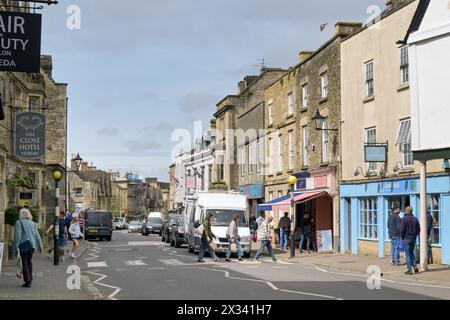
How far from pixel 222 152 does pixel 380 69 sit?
28995 millimetres

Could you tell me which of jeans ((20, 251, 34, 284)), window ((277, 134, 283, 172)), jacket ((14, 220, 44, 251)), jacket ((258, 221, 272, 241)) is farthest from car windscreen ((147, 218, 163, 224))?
jeans ((20, 251, 34, 284))

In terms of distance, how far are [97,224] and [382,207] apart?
25091 millimetres

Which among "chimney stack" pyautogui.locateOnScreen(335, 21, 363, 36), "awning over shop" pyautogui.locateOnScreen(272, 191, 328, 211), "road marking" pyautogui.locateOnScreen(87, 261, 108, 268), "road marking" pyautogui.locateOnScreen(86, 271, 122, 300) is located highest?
"chimney stack" pyautogui.locateOnScreen(335, 21, 363, 36)

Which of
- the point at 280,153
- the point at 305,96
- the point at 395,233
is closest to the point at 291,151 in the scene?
the point at 280,153

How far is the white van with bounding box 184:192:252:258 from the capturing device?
26.7 meters

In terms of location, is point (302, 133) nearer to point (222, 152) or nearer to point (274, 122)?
point (274, 122)

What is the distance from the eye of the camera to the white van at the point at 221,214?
26734 mm

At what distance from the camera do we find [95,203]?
95.6m

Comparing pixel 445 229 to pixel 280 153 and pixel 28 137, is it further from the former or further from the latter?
pixel 280 153

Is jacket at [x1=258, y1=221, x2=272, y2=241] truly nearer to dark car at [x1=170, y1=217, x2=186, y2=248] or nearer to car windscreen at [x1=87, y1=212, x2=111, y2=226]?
dark car at [x1=170, y1=217, x2=186, y2=248]

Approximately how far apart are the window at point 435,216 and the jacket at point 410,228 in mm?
3419

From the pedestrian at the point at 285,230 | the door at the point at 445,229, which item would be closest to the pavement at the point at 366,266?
the door at the point at 445,229

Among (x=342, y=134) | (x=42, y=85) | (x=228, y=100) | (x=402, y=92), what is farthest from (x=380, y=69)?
(x=228, y=100)

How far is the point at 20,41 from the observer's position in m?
13.9
